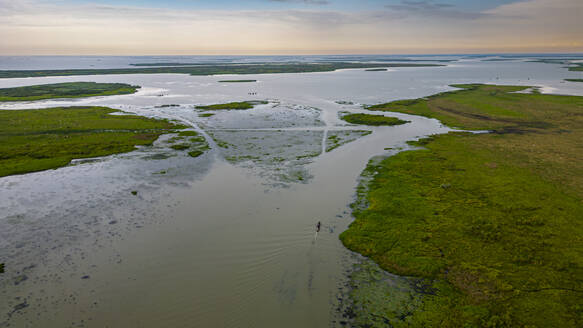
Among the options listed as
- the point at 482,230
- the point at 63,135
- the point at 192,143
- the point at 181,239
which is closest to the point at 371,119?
the point at 192,143

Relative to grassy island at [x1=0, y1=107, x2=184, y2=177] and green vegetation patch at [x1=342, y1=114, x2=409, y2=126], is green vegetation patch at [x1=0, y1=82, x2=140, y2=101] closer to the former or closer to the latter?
grassy island at [x1=0, y1=107, x2=184, y2=177]

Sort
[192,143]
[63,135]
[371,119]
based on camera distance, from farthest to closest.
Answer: [371,119], [63,135], [192,143]

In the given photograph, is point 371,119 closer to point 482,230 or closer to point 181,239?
point 482,230

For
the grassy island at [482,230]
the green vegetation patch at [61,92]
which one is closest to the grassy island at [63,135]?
the green vegetation patch at [61,92]

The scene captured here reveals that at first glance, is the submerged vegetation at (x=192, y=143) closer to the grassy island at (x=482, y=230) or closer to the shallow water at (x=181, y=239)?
the shallow water at (x=181, y=239)

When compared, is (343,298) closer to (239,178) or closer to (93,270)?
(93,270)

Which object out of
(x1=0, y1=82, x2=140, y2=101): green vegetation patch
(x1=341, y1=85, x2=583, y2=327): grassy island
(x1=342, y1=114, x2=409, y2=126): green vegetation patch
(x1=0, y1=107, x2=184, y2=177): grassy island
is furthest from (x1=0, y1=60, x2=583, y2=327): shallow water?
(x1=0, y1=82, x2=140, y2=101): green vegetation patch
